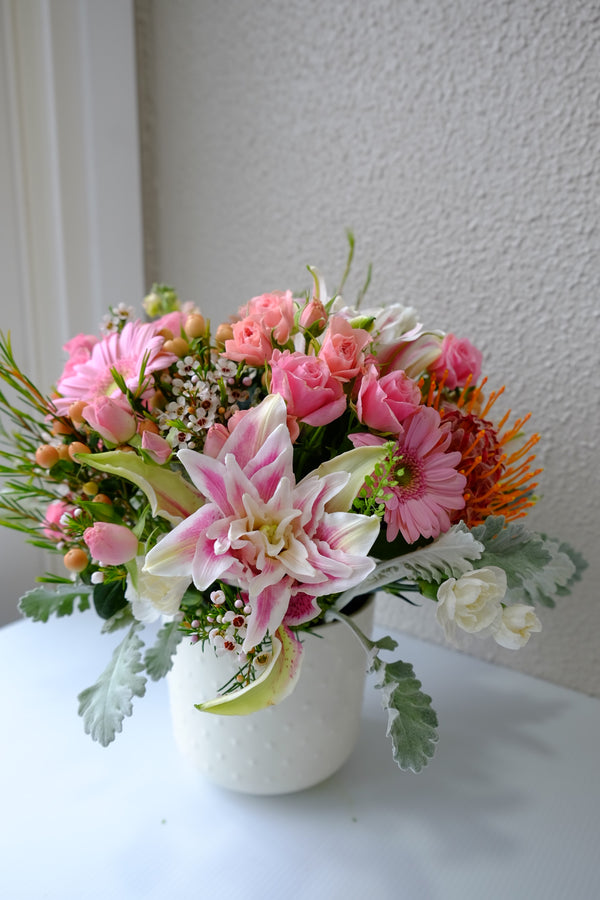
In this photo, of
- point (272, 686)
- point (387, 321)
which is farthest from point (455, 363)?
point (272, 686)

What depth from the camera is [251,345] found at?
0.47 metres

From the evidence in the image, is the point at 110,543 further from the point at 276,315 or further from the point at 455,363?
the point at 455,363

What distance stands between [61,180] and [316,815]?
0.73 m

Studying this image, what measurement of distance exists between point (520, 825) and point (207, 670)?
10.8 inches

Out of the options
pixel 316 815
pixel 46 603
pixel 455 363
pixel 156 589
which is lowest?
pixel 316 815

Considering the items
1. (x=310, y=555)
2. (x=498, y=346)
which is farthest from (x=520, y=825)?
(x=498, y=346)

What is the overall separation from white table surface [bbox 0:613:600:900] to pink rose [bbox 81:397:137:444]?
305mm

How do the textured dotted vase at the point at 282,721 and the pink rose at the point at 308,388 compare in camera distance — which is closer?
the pink rose at the point at 308,388

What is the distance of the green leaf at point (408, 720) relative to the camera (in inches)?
17.5

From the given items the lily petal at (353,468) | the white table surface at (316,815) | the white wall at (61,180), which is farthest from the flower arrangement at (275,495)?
the white wall at (61,180)

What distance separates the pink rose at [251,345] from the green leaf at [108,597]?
0.18 meters

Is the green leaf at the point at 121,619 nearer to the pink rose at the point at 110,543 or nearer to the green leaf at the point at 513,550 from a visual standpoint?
the pink rose at the point at 110,543

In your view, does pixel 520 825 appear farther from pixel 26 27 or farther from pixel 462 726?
pixel 26 27

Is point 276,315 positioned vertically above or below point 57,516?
above
